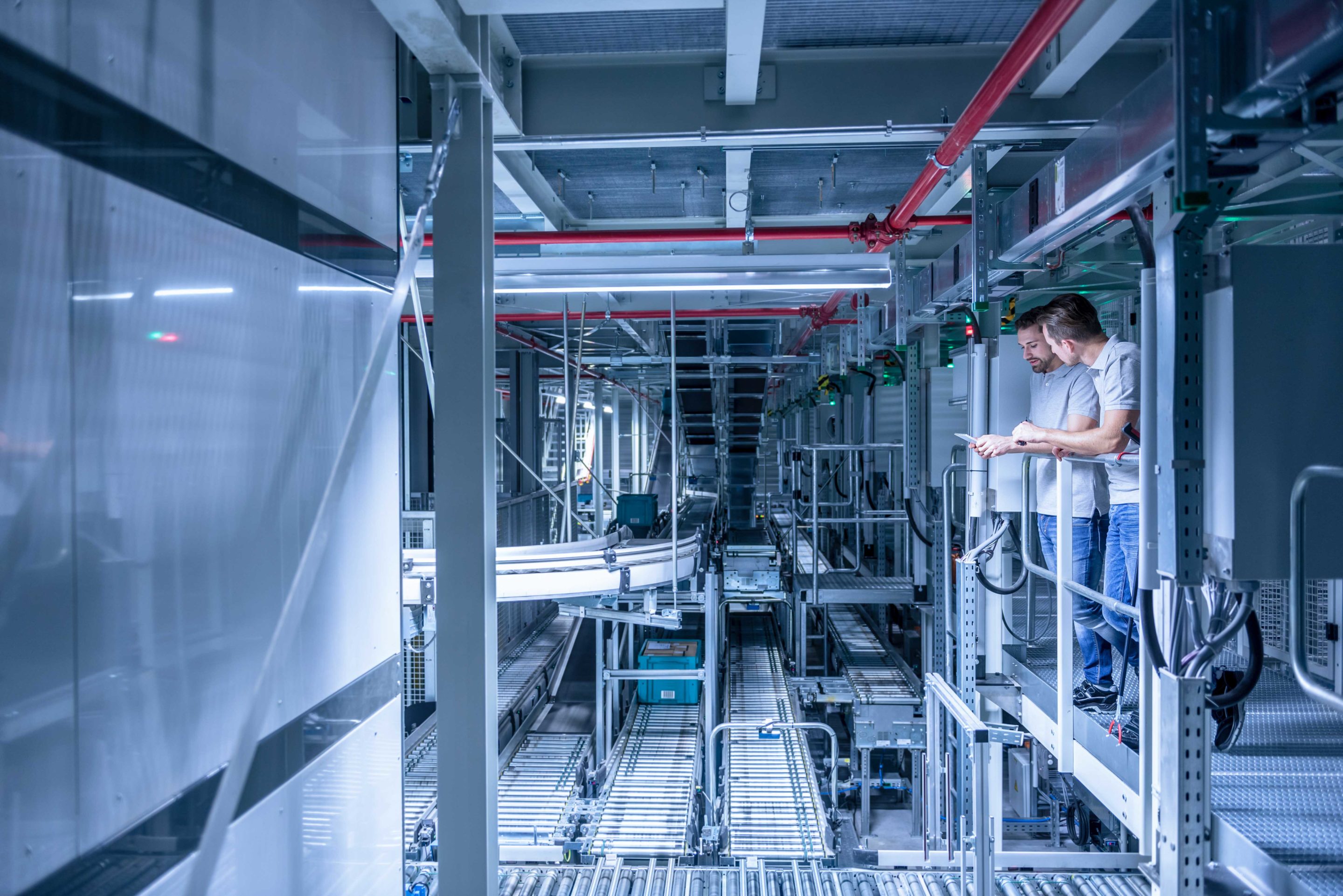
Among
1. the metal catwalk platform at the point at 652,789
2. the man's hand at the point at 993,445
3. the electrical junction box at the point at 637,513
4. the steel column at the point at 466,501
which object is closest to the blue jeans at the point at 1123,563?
the man's hand at the point at 993,445

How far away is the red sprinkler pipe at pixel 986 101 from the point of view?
1.77m

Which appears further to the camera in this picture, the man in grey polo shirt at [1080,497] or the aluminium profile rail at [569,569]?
the aluminium profile rail at [569,569]

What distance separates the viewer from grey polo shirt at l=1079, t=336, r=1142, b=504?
111 inches

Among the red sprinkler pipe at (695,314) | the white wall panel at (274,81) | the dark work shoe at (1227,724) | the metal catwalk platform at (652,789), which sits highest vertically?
the red sprinkler pipe at (695,314)

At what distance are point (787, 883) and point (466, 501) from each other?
226 cm

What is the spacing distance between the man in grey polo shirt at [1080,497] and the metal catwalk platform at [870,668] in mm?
3406

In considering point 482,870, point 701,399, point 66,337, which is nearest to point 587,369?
point 701,399

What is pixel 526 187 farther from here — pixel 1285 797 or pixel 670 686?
pixel 670 686

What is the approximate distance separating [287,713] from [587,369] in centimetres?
859

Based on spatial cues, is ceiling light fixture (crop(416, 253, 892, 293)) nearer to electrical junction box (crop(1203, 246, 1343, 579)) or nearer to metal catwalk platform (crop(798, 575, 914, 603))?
electrical junction box (crop(1203, 246, 1343, 579))

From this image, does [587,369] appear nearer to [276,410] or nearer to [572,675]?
[572,675]

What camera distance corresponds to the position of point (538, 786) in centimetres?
670

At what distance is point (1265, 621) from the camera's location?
170 inches

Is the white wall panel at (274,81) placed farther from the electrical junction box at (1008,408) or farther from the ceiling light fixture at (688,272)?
the electrical junction box at (1008,408)
